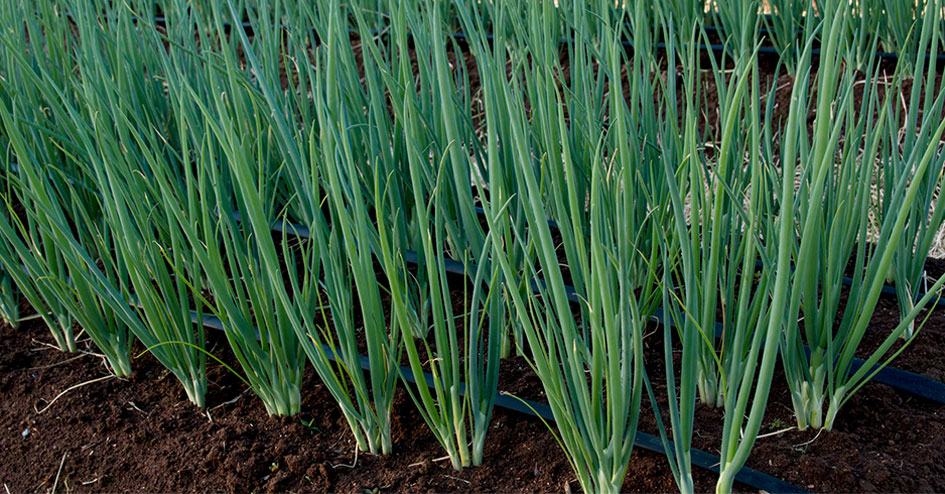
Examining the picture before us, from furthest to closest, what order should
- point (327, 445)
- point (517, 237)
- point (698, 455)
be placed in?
point (327, 445) → point (698, 455) → point (517, 237)

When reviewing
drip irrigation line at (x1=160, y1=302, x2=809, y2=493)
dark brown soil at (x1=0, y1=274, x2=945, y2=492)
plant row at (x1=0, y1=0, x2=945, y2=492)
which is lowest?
dark brown soil at (x1=0, y1=274, x2=945, y2=492)

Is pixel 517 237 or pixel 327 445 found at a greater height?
pixel 517 237

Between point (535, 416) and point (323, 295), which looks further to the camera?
point (323, 295)

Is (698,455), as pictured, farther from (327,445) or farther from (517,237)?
(327,445)

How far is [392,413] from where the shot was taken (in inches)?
47.3

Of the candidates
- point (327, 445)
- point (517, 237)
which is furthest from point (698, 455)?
point (327, 445)

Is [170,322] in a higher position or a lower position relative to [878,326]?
higher

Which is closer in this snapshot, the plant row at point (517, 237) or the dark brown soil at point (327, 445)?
the plant row at point (517, 237)

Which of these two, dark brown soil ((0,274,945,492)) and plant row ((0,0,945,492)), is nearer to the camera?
plant row ((0,0,945,492))

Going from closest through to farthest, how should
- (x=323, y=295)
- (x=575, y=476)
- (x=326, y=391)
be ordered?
(x=575, y=476) < (x=326, y=391) < (x=323, y=295)

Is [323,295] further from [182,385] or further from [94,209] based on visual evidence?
[94,209]

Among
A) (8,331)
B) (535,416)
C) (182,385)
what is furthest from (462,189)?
(8,331)

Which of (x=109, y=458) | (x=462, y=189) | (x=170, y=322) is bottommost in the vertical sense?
(x=109, y=458)

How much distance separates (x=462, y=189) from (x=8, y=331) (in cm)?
104
